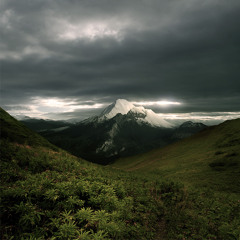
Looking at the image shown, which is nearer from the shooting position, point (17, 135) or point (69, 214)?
point (69, 214)

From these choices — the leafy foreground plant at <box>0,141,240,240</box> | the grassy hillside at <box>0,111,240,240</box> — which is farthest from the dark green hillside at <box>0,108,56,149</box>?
the grassy hillside at <box>0,111,240,240</box>

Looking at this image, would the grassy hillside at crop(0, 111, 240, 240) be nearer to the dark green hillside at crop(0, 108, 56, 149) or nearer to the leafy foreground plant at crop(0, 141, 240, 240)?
the leafy foreground plant at crop(0, 141, 240, 240)

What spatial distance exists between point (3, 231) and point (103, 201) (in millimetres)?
5512

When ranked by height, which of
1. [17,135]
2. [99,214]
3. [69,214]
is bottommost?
[69,214]

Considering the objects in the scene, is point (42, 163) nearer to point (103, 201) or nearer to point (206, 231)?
point (103, 201)

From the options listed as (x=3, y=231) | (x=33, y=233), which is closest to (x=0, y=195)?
(x=3, y=231)

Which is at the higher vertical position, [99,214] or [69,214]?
[99,214]

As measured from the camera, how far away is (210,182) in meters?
28.5

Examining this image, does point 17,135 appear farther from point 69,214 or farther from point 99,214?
point 99,214

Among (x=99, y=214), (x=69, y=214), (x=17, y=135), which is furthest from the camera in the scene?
(x=17, y=135)

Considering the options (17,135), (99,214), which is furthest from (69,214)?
(17,135)

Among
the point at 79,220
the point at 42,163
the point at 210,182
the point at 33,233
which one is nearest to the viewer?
the point at 33,233

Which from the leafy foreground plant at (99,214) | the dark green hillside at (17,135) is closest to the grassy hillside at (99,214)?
the leafy foreground plant at (99,214)

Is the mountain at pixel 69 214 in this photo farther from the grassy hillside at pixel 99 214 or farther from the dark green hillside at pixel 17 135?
the dark green hillside at pixel 17 135
